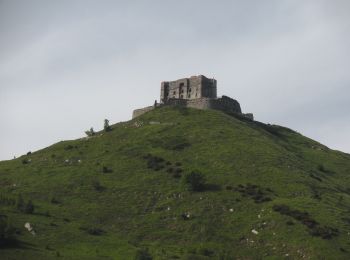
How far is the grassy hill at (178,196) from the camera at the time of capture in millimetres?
96438

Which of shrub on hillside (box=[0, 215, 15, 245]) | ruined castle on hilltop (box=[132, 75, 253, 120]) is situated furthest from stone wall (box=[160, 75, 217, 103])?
shrub on hillside (box=[0, 215, 15, 245])

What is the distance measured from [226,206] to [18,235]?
115ft

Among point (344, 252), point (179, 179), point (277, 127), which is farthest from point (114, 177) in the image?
point (277, 127)

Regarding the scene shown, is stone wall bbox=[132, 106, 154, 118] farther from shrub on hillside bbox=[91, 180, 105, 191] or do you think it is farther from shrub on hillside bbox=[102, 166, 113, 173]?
shrub on hillside bbox=[91, 180, 105, 191]

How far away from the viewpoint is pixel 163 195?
384 feet

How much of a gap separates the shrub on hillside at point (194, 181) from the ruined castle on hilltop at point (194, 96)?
199ft

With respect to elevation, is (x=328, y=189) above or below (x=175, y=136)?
below

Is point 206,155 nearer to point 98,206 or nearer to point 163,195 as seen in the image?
point 163,195

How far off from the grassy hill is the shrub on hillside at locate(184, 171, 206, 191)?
0.69ft

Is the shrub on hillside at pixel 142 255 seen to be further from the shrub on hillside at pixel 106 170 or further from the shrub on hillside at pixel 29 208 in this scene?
the shrub on hillside at pixel 106 170

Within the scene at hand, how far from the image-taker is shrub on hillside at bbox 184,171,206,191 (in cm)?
11838

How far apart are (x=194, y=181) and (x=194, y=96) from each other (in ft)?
228

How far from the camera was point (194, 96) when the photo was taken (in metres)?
185

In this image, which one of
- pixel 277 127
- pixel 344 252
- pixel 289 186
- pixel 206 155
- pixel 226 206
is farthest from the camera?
pixel 277 127
